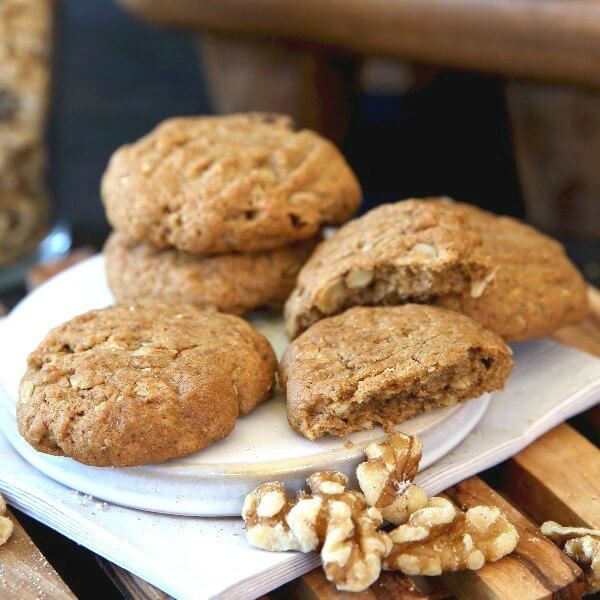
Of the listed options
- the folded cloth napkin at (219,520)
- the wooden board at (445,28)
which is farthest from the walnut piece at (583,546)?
the wooden board at (445,28)

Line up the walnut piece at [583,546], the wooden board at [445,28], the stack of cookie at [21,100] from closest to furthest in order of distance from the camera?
1. the walnut piece at [583,546]
2. the wooden board at [445,28]
3. the stack of cookie at [21,100]

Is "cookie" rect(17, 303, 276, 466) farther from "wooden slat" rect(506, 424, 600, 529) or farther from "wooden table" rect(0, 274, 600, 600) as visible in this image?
"wooden slat" rect(506, 424, 600, 529)

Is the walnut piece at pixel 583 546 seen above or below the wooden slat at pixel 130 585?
below

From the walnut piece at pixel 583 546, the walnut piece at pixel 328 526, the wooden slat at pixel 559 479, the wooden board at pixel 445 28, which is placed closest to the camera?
the walnut piece at pixel 328 526

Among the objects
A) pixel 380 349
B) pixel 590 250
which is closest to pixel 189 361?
pixel 380 349

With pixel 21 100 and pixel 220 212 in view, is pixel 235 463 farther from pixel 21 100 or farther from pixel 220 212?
pixel 21 100

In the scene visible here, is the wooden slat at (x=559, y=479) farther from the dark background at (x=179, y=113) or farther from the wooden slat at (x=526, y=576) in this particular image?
the dark background at (x=179, y=113)

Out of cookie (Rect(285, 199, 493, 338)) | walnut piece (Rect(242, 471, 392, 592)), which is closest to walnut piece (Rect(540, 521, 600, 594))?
walnut piece (Rect(242, 471, 392, 592))

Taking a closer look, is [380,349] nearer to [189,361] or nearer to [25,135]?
[189,361]
